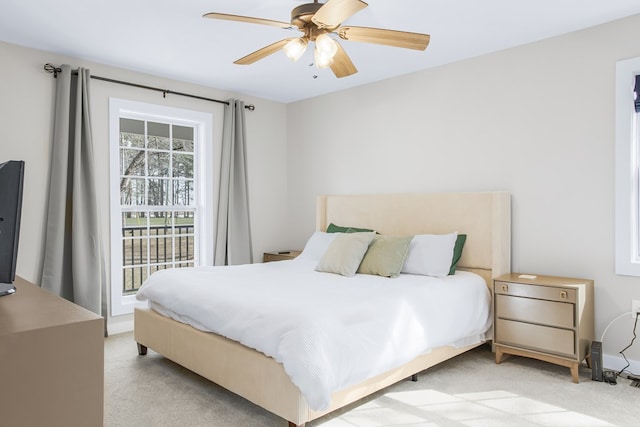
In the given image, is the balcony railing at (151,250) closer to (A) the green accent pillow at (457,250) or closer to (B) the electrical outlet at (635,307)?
(A) the green accent pillow at (457,250)

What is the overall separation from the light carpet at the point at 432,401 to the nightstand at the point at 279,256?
1.92m

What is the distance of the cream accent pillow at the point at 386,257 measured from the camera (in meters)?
3.42

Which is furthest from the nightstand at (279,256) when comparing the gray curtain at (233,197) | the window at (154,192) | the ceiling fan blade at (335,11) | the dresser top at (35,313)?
the dresser top at (35,313)

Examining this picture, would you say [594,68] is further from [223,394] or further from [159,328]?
[159,328]

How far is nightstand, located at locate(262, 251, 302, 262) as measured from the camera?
4965 millimetres

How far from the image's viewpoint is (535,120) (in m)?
3.50

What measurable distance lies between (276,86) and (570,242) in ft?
10.5

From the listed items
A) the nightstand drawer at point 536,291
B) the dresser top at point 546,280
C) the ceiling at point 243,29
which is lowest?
the nightstand drawer at point 536,291

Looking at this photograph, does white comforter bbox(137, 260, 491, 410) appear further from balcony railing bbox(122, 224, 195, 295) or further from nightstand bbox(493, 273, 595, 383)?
balcony railing bbox(122, 224, 195, 295)

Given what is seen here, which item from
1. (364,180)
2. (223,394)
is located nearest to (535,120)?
(364,180)

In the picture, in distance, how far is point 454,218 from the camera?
377 cm

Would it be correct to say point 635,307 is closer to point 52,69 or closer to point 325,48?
point 325,48

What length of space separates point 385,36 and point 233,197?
2.85 meters

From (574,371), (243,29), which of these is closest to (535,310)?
(574,371)
